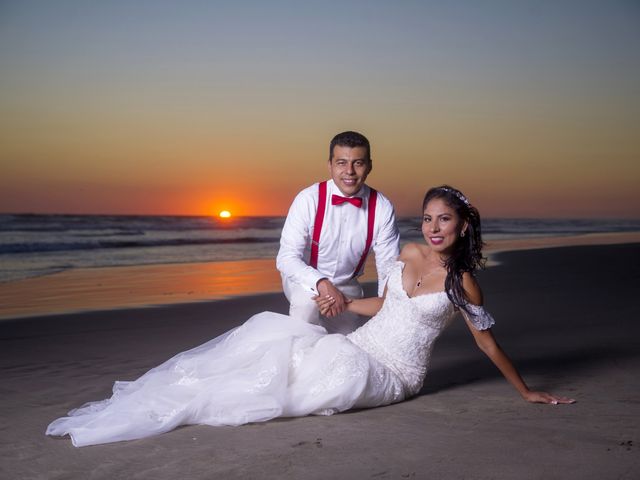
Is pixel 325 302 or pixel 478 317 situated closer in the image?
pixel 478 317

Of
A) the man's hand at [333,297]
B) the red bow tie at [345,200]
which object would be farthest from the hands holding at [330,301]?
the red bow tie at [345,200]

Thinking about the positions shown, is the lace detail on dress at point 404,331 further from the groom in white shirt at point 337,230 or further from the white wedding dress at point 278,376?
the groom in white shirt at point 337,230

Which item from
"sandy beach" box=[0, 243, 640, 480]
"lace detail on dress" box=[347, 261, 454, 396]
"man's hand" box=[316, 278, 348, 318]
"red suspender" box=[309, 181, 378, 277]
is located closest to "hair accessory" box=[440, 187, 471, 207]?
"lace detail on dress" box=[347, 261, 454, 396]

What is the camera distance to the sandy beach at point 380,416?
315 centimetres

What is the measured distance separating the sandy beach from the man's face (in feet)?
4.77

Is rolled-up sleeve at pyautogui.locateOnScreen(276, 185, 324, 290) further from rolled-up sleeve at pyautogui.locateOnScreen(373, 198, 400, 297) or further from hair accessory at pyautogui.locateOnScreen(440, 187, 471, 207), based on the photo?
hair accessory at pyautogui.locateOnScreen(440, 187, 471, 207)

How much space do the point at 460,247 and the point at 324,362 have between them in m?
1.02

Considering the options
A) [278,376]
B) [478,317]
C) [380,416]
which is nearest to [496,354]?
[478,317]

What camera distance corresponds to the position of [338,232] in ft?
16.7

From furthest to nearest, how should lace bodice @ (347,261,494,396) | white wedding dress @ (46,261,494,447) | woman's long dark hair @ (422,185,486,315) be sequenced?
lace bodice @ (347,261,494,396) < woman's long dark hair @ (422,185,486,315) < white wedding dress @ (46,261,494,447)

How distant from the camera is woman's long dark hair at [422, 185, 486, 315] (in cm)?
394

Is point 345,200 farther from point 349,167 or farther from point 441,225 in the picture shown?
point 441,225

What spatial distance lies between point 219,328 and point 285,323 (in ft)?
9.23

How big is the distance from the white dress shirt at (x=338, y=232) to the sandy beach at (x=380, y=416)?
101 centimetres
